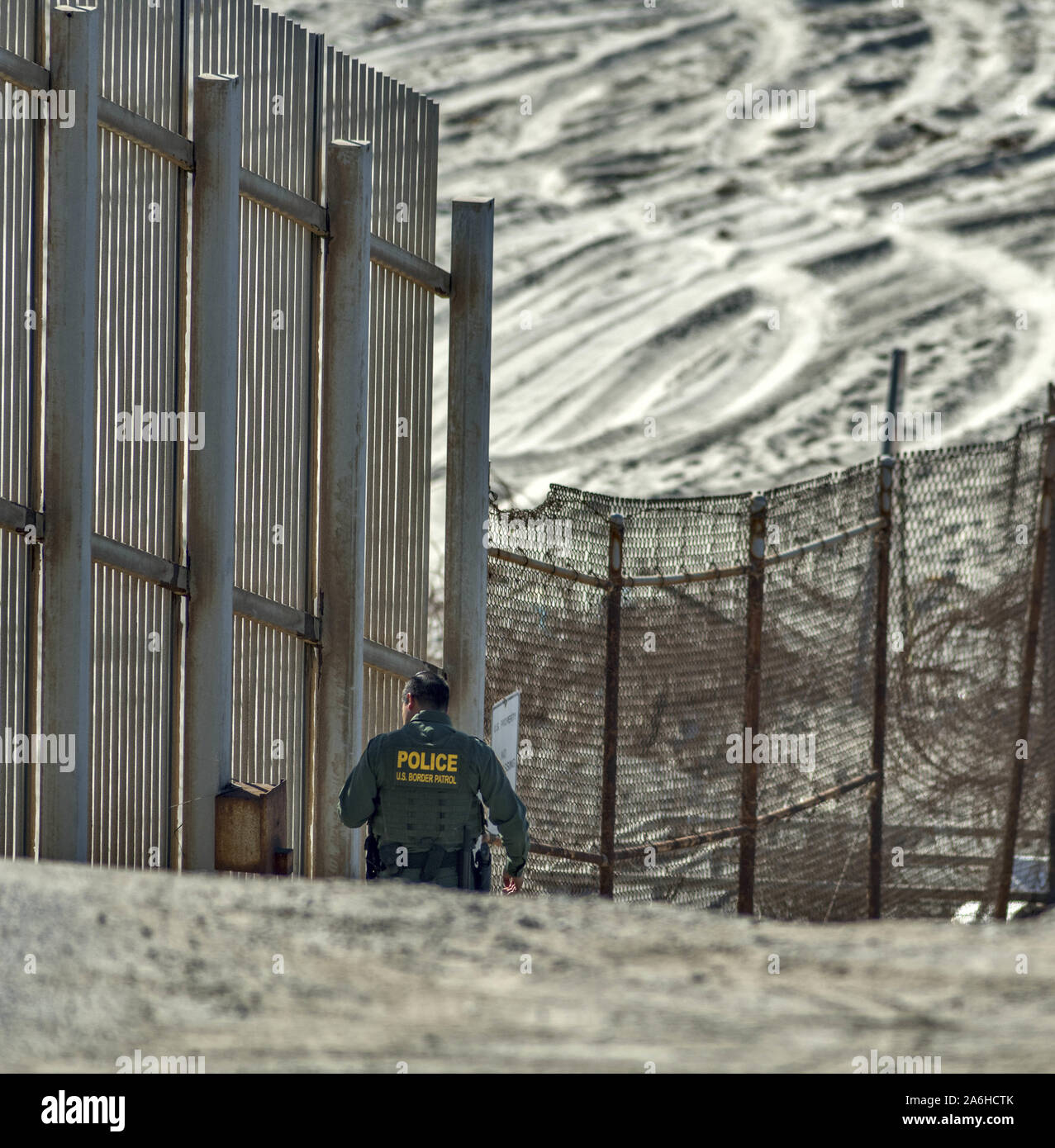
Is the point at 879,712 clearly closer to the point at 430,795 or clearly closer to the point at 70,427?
the point at 430,795

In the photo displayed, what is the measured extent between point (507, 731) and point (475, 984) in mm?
3932

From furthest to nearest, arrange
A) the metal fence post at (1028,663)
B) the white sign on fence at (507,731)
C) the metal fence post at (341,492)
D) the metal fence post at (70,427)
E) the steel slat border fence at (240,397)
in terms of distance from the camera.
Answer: the metal fence post at (1028,663) → the white sign on fence at (507,731) → the metal fence post at (341,492) → the steel slat border fence at (240,397) → the metal fence post at (70,427)

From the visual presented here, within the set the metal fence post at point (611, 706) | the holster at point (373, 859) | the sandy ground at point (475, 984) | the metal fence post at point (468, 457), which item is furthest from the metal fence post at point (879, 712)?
the sandy ground at point (475, 984)

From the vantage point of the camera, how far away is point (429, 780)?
582 centimetres

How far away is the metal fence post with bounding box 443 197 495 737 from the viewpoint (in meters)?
7.51

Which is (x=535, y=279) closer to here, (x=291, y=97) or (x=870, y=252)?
(x=870, y=252)

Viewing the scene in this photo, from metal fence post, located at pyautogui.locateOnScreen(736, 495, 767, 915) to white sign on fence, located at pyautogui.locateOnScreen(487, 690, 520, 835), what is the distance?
3.28 feet

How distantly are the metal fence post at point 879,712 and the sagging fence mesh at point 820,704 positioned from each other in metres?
0.01

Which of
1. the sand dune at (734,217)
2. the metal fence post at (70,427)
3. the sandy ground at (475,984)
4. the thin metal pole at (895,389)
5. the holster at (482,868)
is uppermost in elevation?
the sand dune at (734,217)

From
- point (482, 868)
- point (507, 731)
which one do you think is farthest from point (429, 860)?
point (507, 731)

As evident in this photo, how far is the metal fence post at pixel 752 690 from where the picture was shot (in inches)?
271

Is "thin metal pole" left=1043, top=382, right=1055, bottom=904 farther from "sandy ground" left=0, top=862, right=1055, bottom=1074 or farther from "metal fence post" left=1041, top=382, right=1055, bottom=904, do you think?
"sandy ground" left=0, top=862, right=1055, bottom=1074

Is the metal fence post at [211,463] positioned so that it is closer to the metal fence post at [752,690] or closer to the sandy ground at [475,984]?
the sandy ground at [475,984]

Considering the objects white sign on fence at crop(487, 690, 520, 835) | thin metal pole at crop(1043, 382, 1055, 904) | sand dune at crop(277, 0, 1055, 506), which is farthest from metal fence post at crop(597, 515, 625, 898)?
sand dune at crop(277, 0, 1055, 506)
